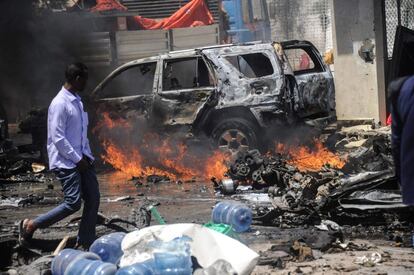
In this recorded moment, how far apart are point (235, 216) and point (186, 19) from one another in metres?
15.3

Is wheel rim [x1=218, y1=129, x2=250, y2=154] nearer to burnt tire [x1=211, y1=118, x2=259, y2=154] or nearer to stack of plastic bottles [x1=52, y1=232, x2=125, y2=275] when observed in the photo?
burnt tire [x1=211, y1=118, x2=259, y2=154]

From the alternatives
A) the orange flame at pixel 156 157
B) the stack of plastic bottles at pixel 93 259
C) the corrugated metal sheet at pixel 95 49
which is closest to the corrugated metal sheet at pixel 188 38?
the corrugated metal sheet at pixel 95 49

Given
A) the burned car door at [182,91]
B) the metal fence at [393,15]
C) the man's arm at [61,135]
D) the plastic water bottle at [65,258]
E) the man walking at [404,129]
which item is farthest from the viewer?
the metal fence at [393,15]

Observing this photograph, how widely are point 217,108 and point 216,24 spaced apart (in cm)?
1083

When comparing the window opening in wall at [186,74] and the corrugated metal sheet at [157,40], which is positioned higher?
the corrugated metal sheet at [157,40]

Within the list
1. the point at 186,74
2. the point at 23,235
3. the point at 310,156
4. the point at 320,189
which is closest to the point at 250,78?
the point at 186,74

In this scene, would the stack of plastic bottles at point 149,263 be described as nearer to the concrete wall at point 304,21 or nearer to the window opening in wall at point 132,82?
the window opening in wall at point 132,82

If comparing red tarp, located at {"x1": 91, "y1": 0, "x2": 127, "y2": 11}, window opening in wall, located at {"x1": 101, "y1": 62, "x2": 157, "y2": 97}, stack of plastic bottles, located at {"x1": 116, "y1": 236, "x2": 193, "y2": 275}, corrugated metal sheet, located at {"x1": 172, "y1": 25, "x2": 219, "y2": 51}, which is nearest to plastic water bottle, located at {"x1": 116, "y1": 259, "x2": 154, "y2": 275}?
stack of plastic bottles, located at {"x1": 116, "y1": 236, "x2": 193, "y2": 275}

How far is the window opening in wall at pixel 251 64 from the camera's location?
10.7 m

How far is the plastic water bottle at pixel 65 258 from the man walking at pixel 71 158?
87 centimetres

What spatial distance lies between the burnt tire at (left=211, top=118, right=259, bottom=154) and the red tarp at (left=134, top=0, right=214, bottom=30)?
10.9 metres

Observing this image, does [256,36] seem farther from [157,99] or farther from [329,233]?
[329,233]

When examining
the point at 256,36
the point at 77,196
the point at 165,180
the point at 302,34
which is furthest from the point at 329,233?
the point at 256,36

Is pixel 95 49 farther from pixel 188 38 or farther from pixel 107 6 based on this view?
pixel 188 38
